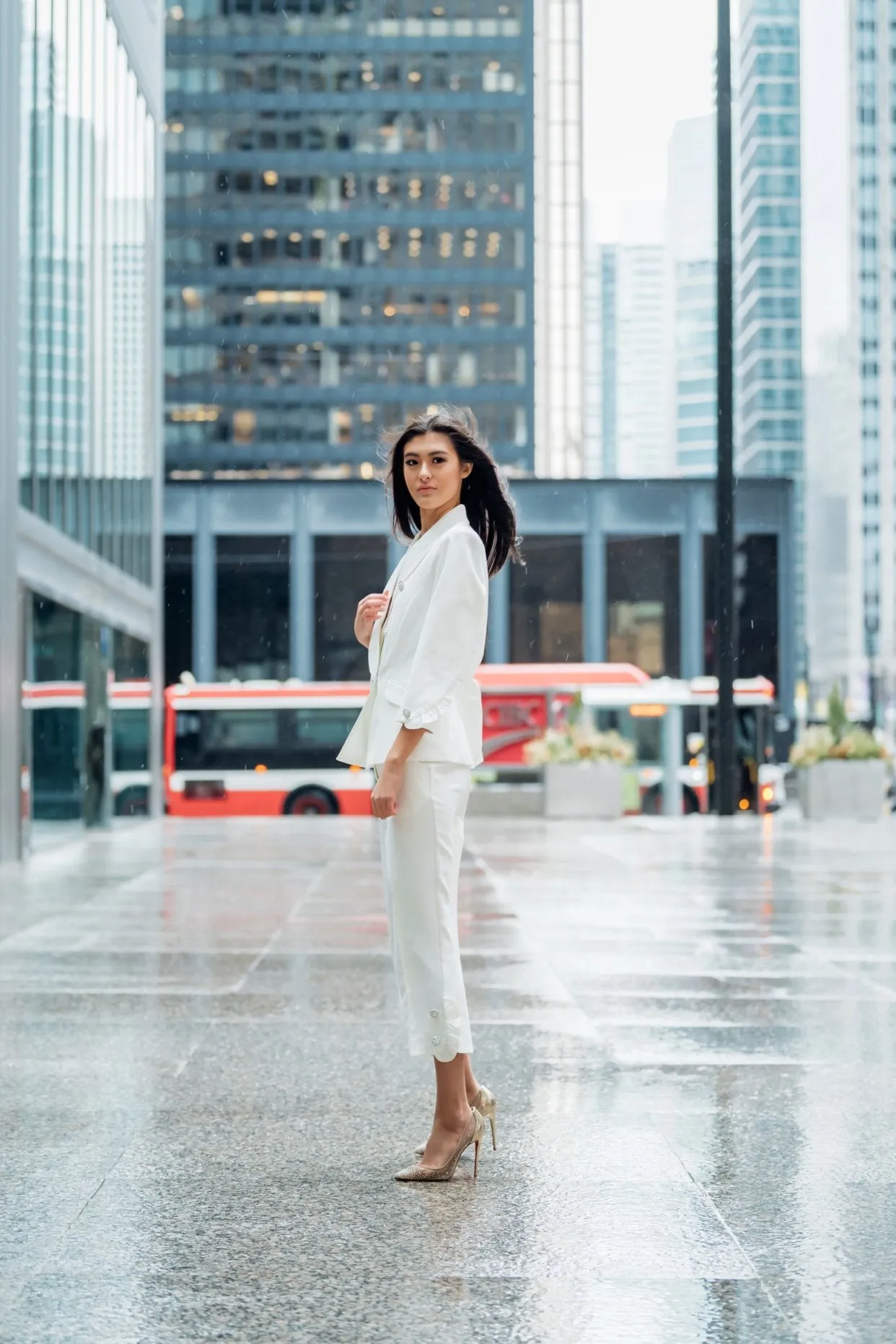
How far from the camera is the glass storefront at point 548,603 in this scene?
6091 cm

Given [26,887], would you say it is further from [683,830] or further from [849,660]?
[849,660]

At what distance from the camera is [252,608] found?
6266cm

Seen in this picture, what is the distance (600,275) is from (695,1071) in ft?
637

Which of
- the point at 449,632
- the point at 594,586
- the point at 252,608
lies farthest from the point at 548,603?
the point at 449,632

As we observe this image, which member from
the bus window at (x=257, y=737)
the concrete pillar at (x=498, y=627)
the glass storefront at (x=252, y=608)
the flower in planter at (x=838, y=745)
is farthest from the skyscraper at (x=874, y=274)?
the flower in planter at (x=838, y=745)

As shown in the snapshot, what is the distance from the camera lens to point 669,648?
59.7 m

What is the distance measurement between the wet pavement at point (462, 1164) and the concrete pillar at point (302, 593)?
44.4 meters

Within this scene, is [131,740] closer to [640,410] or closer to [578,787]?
[578,787]

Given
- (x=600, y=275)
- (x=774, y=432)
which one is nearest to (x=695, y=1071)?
(x=774, y=432)

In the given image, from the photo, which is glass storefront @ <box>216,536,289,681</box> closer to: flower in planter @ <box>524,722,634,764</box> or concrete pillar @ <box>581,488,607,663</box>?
concrete pillar @ <box>581,488,607,663</box>

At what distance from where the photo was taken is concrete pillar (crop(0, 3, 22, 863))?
1753 centimetres

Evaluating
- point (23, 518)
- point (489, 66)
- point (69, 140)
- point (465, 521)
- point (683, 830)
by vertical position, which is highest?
point (489, 66)

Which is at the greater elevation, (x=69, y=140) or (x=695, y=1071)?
(x=69, y=140)

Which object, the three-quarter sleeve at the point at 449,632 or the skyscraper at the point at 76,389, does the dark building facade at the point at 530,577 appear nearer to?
the skyscraper at the point at 76,389
